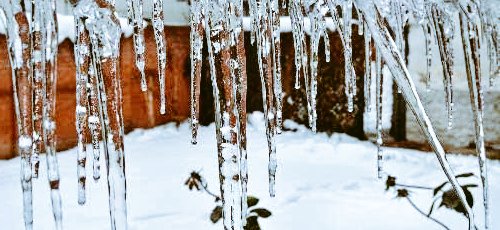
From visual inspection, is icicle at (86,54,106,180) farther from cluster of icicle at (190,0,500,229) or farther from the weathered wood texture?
the weathered wood texture

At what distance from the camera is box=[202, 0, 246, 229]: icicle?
0.96m

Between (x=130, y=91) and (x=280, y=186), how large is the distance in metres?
1.63

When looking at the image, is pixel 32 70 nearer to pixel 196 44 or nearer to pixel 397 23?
pixel 196 44

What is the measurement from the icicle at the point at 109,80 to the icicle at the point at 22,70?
100mm

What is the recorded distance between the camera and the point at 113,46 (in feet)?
3.06

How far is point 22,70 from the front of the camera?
0.90m

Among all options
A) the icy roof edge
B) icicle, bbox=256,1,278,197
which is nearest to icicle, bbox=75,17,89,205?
icicle, bbox=256,1,278,197

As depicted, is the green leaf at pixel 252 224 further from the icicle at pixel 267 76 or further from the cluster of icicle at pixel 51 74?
the cluster of icicle at pixel 51 74

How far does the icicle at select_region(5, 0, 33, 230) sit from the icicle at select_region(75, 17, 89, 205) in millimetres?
95

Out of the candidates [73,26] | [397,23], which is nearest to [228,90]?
[397,23]

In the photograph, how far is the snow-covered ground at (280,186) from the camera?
2303mm

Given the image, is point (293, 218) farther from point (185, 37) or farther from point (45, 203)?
point (185, 37)

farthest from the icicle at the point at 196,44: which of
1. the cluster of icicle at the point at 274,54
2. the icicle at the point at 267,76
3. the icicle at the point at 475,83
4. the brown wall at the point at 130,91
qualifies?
the brown wall at the point at 130,91

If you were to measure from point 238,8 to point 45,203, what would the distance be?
190 cm
